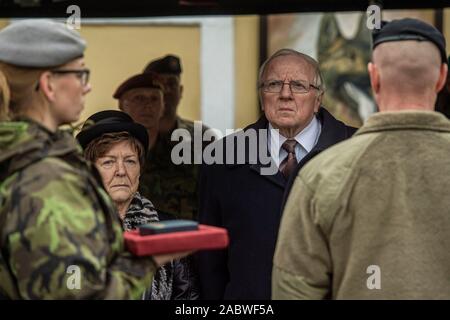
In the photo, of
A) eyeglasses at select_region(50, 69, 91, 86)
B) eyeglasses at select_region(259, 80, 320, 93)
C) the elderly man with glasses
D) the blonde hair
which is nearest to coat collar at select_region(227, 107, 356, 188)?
the elderly man with glasses

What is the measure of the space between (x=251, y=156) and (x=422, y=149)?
4.45ft

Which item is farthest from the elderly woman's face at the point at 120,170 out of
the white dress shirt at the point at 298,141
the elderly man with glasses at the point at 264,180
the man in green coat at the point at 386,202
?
the man in green coat at the point at 386,202

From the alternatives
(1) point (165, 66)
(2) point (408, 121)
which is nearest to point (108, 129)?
(2) point (408, 121)

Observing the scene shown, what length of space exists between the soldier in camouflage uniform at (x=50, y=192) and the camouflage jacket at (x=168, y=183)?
2.05m

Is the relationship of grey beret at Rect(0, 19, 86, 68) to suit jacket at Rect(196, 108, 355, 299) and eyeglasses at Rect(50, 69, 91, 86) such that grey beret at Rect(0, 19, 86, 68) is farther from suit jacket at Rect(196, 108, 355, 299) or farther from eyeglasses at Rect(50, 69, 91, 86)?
suit jacket at Rect(196, 108, 355, 299)

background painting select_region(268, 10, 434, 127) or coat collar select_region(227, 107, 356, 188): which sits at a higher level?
background painting select_region(268, 10, 434, 127)

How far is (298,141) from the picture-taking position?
378 cm

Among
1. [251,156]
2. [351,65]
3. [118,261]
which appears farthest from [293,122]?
[351,65]

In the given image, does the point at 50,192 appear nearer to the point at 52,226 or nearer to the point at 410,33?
the point at 52,226

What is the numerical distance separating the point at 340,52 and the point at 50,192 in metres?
5.48

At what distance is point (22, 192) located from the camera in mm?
2240

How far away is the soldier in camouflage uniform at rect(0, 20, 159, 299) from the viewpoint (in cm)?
222

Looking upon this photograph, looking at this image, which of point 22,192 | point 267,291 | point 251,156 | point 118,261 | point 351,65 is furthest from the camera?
point 351,65

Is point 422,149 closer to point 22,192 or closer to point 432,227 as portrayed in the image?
point 432,227
